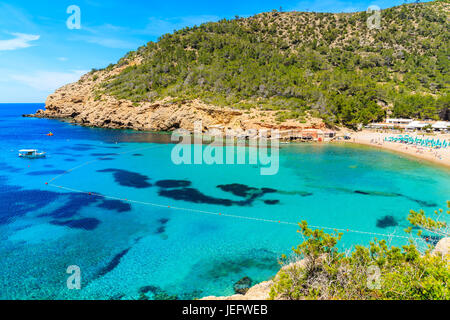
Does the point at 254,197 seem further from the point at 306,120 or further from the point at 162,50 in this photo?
the point at 162,50

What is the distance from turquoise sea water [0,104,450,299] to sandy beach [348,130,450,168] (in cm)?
368

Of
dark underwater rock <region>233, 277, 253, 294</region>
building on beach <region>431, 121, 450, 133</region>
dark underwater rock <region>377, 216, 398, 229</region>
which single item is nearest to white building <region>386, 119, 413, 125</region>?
building on beach <region>431, 121, 450, 133</region>

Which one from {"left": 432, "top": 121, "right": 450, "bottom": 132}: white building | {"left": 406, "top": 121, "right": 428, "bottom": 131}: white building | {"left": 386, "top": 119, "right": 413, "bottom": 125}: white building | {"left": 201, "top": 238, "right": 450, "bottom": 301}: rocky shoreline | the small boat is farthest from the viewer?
{"left": 386, "top": 119, "right": 413, "bottom": 125}: white building

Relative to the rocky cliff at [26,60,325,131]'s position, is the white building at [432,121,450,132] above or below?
below

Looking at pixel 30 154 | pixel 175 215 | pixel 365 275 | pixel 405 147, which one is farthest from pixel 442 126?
pixel 30 154

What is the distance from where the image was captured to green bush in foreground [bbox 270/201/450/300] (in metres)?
6.91

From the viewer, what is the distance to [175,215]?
2070 centimetres

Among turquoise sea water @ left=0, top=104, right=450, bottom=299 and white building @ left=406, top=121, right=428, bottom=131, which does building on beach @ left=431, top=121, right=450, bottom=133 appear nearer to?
white building @ left=406, top=121, right=428, bottom=131

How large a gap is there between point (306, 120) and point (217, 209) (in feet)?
136

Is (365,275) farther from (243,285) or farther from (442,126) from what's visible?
(442,126)

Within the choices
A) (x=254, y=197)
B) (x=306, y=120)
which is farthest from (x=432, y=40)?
A: (x=254, y=197)
